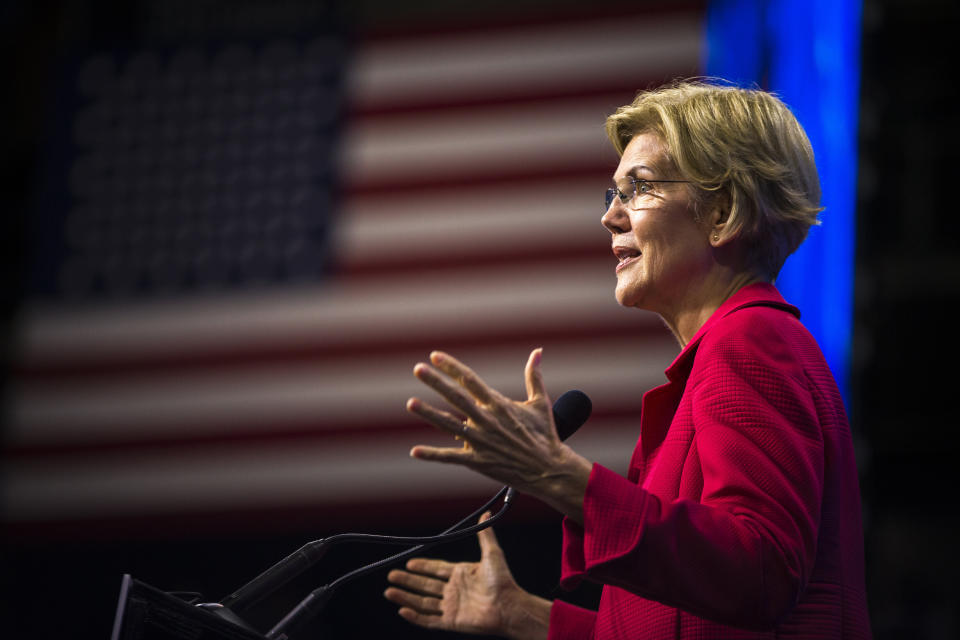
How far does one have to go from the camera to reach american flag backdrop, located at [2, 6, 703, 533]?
15.5 ft

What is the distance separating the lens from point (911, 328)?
7172 millimetres

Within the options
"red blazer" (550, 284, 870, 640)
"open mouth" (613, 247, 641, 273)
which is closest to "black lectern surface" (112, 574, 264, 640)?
"red blazer" (550, 284, 870, 640)

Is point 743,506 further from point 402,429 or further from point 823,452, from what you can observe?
point 402,429

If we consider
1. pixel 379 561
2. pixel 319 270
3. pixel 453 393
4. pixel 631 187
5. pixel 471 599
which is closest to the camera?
pixel 453 393

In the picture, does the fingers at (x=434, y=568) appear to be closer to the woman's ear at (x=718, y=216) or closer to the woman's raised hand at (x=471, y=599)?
the woman's raised hand at (x=471, y=599)

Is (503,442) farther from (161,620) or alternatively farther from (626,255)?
(626,255)

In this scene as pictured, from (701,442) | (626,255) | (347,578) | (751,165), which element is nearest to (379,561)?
(347,578)

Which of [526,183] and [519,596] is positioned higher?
[526,183]

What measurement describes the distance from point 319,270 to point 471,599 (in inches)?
138

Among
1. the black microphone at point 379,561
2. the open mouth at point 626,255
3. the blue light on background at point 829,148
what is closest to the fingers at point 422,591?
the black microphone at point 379,561

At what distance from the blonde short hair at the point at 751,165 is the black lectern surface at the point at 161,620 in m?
0.79

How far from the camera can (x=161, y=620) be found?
1088 millimetres

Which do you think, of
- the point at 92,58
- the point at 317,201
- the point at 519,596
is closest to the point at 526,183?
the point at 317,201

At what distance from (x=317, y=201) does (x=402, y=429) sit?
1196 mm
